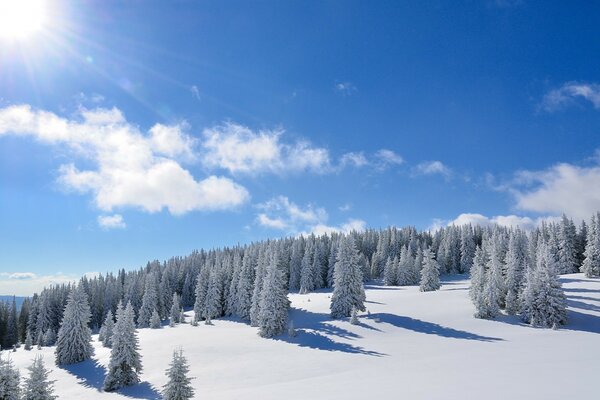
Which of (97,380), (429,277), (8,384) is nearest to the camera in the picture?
(8,384)

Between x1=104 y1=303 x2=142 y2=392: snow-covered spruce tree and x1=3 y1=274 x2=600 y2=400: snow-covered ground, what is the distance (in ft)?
4.38

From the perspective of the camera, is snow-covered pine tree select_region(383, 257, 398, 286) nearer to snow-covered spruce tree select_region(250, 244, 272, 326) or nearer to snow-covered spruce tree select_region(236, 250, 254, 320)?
snow-covered spruce tree select_region(236, 250, 254, 320)

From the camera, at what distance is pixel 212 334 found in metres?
61.3

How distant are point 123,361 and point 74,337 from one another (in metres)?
20.6

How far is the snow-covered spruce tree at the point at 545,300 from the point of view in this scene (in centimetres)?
5031

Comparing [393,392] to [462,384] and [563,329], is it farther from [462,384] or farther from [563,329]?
[563,329]

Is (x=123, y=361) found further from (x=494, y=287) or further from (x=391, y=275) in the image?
(x=391, y=275)

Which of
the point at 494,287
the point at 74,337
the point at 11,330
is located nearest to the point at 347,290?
the point at 494,287

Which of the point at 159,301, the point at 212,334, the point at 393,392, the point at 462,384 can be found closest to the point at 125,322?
the point at 212,334

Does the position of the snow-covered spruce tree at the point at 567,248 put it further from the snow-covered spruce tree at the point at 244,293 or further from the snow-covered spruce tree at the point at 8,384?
the snow-covered spruce tree at the point at 8,384

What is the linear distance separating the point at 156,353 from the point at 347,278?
1176 inches

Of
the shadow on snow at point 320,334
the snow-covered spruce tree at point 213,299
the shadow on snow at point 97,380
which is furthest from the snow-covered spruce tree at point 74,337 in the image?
the snow-covered spruce tree at point 213,299

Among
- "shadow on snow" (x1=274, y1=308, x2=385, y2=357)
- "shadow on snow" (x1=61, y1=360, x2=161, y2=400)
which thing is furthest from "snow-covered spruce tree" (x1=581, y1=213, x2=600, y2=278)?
"shadow on snow" (x1=61, y1=360, x2=161, y2=400)

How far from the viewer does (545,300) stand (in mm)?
51188
